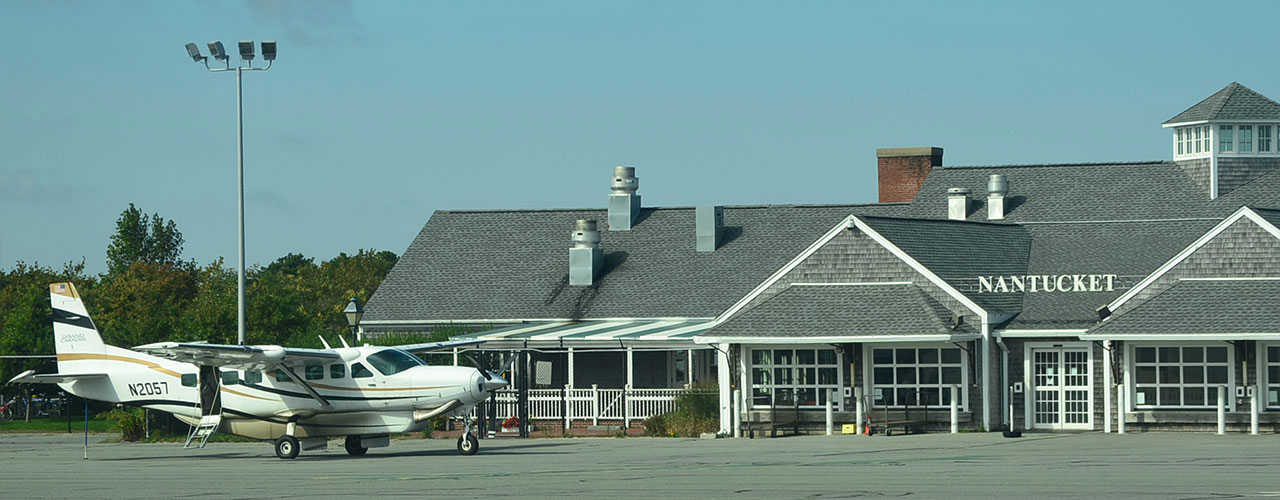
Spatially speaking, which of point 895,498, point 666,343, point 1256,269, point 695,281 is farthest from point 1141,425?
point 895,498

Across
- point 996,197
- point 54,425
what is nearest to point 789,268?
point 996,197

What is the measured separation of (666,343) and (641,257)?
9343 millimetres

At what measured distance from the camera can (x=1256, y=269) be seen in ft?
123

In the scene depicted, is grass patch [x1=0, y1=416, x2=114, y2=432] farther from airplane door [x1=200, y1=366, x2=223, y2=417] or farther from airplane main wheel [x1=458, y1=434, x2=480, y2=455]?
airplane main wheel [x1=458, y1=434, x2=480, y2=455]

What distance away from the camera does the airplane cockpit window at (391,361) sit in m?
34.1

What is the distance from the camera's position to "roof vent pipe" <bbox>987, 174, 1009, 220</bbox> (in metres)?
47.4

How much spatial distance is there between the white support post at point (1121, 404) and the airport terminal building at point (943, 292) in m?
0.10

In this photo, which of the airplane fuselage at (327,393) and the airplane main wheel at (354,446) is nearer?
the airplane fuselage at (327,393)

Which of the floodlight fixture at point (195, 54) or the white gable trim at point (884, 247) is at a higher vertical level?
the floodlight fixture at point (195, 54)

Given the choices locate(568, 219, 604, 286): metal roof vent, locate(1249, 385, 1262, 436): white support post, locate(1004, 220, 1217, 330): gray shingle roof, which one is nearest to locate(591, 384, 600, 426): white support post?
locate(568, 219, 604, 286): metal roof vent

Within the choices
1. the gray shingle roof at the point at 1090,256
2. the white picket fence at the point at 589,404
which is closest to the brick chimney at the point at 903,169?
the gray shingle roof at the point at 1090,256

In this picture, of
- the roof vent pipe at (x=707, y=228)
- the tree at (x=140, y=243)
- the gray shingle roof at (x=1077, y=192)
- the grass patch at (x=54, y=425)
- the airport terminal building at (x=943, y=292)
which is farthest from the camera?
the tree at (x=140, y=243)

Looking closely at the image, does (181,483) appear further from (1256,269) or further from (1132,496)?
(1256,269)

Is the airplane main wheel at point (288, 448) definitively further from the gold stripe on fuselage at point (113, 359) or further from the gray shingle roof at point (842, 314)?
the gray shingle roof at point (842, 314)
